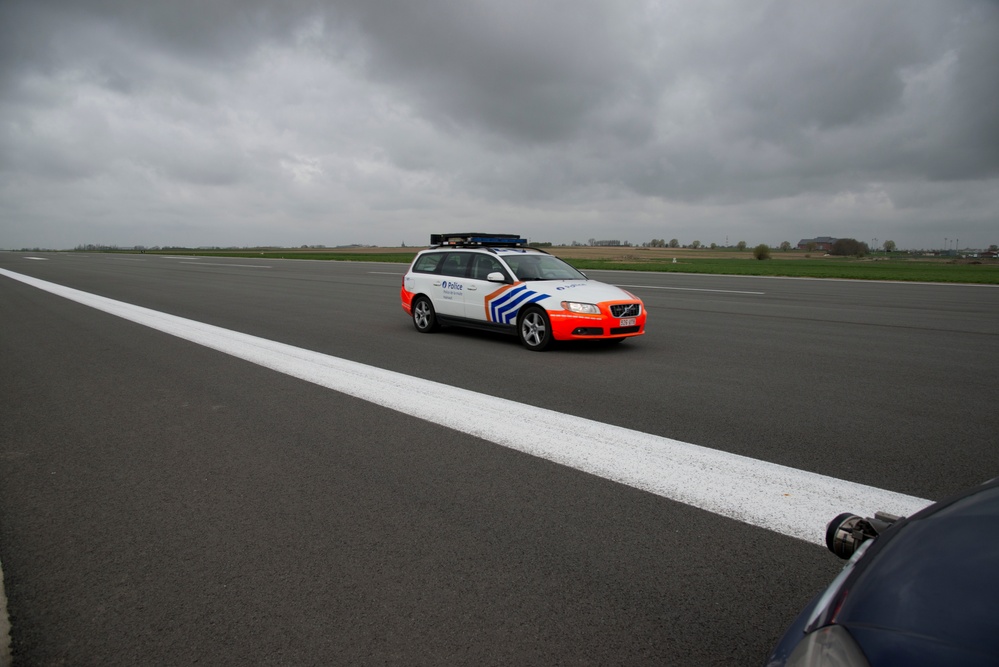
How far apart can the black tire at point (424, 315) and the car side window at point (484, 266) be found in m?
1.11

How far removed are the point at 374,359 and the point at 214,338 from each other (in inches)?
136

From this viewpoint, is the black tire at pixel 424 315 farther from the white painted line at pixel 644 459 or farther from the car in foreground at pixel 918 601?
the car in foreground at pixel 918 601

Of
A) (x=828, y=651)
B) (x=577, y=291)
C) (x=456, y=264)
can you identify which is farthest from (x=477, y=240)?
(x=828, y=651)

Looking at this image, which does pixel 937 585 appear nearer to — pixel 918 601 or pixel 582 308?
pixel 918 601

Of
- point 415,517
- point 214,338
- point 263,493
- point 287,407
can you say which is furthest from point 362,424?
point 214,338

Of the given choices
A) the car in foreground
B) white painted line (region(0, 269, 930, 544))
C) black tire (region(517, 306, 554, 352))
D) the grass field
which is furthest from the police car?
the grass field

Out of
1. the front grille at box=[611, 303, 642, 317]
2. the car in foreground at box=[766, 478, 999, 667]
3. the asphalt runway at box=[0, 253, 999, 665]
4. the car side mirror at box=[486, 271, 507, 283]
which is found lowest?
the asphalt runway at box=[0, 253, 999, 665]

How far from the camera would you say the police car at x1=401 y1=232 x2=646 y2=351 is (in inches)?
353

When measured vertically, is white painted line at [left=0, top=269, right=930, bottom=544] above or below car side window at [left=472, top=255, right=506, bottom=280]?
below

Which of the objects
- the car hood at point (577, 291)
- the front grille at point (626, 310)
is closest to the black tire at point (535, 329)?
the car hood at point (577, 291)

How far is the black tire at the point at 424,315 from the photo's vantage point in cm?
1098

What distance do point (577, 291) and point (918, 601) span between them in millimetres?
8151

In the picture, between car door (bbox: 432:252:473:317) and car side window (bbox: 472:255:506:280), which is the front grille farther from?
car door (bbox: 432:252:473:317)

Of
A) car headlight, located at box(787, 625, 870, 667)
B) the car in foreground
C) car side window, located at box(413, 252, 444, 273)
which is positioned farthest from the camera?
car side window, located at box(413, 252, 444, 273)
